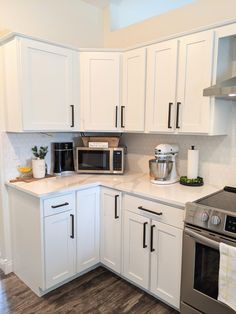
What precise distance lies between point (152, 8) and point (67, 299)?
3099 millimetres

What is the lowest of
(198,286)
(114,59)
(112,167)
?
(198,286)

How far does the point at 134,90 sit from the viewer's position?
2379 millimetres

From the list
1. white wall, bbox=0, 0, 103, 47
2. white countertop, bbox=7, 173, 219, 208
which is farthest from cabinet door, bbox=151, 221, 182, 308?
white wall, bbox=0, 0, 103, 47

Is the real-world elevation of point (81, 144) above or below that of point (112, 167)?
above

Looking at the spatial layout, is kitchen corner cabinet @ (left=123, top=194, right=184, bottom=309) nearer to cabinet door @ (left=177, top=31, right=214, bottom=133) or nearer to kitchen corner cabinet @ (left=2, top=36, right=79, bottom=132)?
cabinet door @ (left=177, top=31, right=214, bottom=133)

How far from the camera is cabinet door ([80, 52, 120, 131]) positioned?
2443 mm

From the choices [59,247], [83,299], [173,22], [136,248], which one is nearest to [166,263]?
[136,248]

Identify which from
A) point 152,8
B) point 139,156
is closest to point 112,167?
point 139,156

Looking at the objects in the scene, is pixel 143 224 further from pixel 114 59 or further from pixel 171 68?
pixel 114 59

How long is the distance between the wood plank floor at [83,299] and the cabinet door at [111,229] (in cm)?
19

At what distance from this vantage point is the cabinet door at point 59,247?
79.5 inches

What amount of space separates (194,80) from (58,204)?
1.50 metres

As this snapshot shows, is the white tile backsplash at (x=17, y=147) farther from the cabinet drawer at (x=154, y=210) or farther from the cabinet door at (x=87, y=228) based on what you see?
the cabinet drawer at (x=154, y=210)

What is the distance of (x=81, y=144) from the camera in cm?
295
